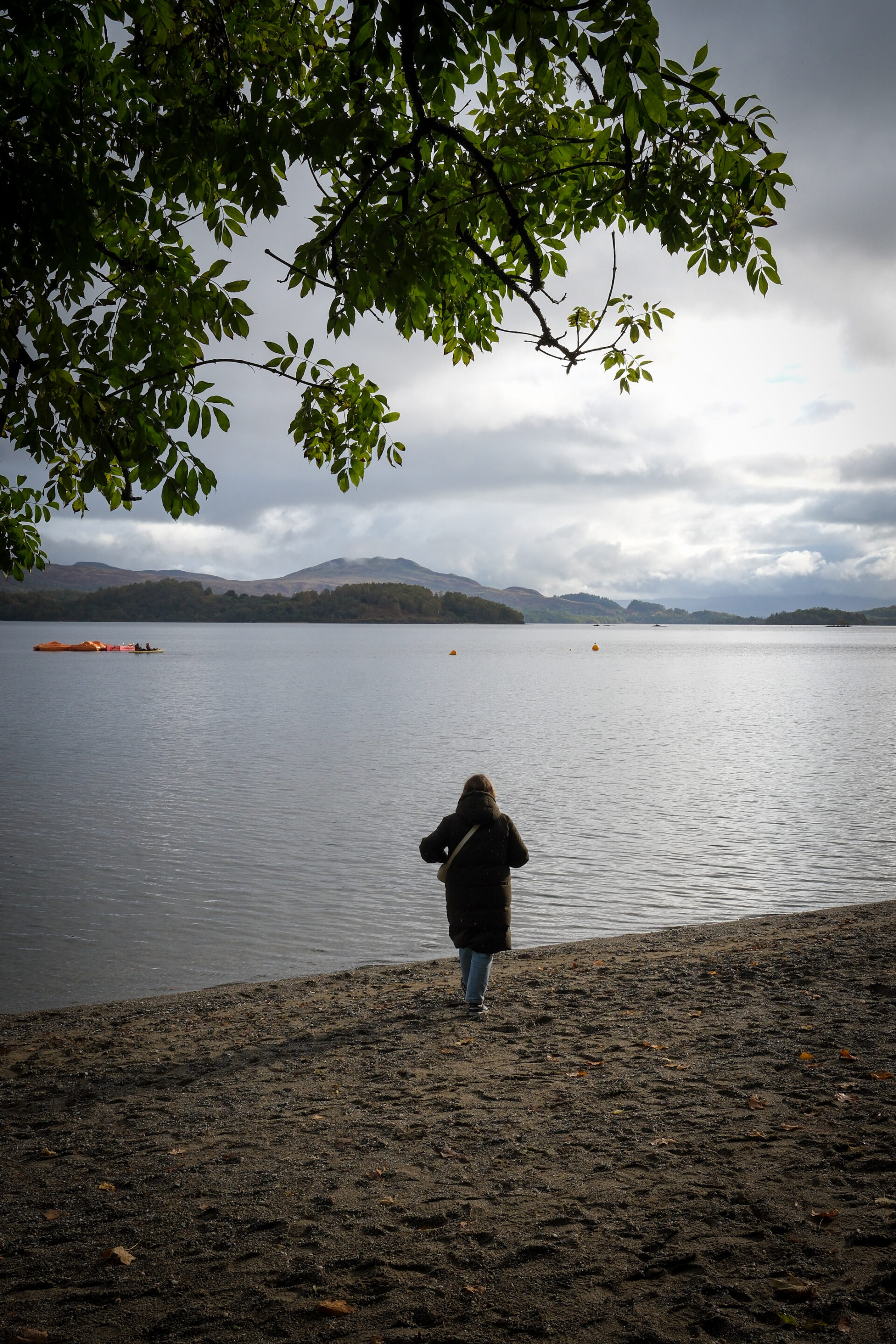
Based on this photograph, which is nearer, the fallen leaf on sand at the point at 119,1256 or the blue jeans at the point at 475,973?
the fallen leaf on sand at the point at 119,1256

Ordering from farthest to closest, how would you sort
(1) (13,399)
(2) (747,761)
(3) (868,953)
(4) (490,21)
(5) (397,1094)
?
1. (2) (747,761)
2. (3) (868,953)
3. (5) (397,1094)
4. (1) (13,399)
5. (4) (490,21)

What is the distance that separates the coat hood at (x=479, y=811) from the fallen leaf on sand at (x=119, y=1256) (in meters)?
4.33

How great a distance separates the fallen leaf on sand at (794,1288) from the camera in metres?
3.88

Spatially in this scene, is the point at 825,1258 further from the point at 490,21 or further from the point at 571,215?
the point at 571,215

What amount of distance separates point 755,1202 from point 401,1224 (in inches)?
70.6

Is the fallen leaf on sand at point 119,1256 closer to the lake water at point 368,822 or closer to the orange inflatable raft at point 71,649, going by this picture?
the lake water at point 368,822

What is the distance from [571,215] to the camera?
636 centimetres

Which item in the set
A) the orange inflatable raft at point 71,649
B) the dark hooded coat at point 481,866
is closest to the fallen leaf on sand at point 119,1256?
the dark hooded coat at point 481,866

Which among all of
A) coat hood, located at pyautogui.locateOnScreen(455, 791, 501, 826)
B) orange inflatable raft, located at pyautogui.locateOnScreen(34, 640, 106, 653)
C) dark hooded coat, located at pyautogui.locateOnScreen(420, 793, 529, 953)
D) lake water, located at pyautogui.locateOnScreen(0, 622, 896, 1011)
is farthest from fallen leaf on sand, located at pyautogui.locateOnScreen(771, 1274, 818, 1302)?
orange inflatable raft, located at pyautogui.locateOnScreen(34, 640, 106, 653)

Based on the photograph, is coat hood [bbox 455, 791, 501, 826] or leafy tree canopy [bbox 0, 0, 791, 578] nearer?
leafy tree canopy [bbox 0, 0, 791, 578]

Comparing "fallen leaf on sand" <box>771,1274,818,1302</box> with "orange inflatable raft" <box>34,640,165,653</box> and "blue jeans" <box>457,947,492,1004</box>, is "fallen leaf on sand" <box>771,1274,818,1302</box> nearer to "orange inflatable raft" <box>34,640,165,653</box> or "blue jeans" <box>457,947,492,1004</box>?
"blue jeans" <box>457,947,492,1004</box>

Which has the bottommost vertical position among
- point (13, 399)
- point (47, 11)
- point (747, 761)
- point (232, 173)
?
point (747, 761)

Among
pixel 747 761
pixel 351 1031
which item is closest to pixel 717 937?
pixel 351 1031

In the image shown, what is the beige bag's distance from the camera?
8.23 m
